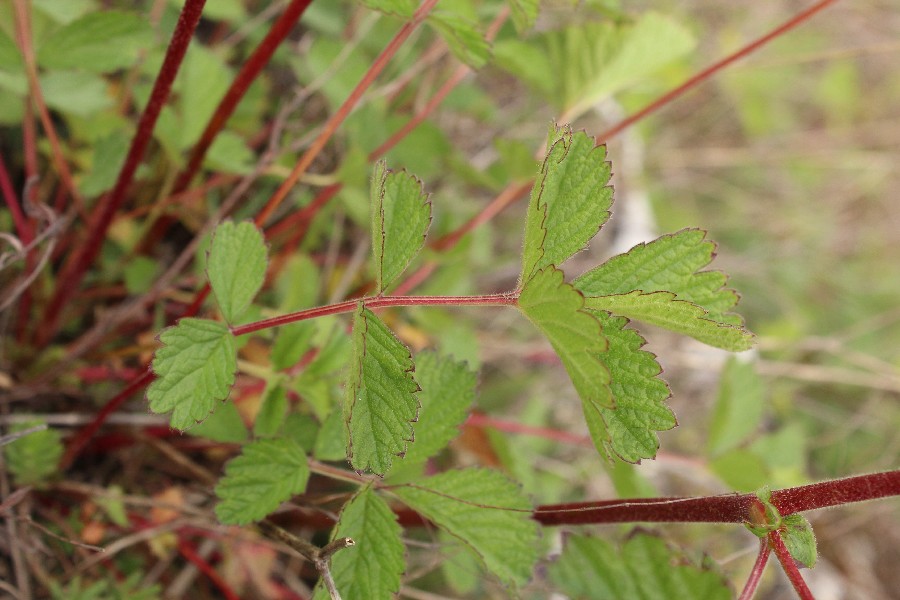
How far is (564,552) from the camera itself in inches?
35.2

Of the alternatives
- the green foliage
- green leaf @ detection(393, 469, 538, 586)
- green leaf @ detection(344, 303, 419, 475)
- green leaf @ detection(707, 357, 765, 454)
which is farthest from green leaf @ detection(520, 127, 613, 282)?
green leaf @ detection(707, 357, 765, 454)

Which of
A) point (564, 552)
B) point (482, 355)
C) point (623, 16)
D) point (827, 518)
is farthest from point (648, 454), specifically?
point (827, 518)

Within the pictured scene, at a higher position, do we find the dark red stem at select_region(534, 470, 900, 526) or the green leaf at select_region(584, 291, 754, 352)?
the green leaf at select_region(584, 291, 754, 352)

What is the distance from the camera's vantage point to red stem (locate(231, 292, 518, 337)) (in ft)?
2.03

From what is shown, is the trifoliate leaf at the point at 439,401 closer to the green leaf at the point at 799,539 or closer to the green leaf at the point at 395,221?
the green leaf at the point at 395,221

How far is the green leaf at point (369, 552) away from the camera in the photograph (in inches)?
27.8

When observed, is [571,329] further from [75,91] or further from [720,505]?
[75,91]

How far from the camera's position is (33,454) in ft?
3.00

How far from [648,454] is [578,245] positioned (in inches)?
7.4

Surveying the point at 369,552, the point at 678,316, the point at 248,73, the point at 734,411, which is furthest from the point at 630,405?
the point at 734,411

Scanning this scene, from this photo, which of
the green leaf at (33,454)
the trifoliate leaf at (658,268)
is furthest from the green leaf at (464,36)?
the green leaf at (33,454)

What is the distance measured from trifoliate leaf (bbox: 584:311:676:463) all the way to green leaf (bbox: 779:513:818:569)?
131mm

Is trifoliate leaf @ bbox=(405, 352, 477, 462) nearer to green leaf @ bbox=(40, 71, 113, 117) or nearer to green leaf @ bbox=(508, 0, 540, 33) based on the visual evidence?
green leaf @ bbox=(508, 0, 540, 33)

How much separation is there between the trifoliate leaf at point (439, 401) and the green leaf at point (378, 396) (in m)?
0.15
